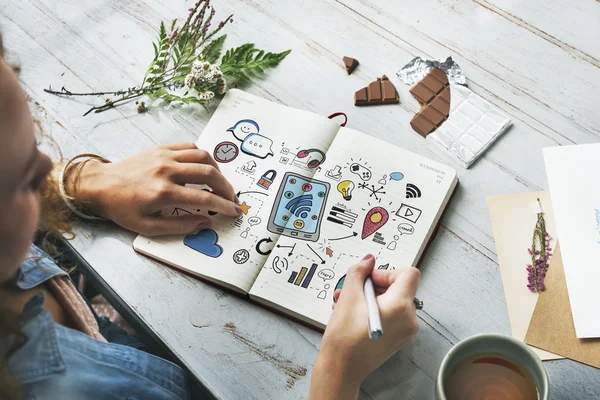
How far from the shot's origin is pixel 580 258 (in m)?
0.82

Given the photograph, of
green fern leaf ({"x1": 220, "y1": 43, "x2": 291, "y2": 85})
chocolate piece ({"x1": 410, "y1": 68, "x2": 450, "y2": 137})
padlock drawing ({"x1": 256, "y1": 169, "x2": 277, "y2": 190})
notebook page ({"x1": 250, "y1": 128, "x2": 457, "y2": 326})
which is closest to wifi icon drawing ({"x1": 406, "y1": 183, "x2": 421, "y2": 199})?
notebook page ({"x1": 250, "y1": 128, "x2": 457, "y2": 326})

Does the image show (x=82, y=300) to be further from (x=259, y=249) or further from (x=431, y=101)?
(x=431, y=101)

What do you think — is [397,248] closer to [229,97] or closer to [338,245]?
[338,245]

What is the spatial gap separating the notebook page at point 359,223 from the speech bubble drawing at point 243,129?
14 centimetres

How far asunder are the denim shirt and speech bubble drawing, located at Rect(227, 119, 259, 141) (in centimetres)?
36

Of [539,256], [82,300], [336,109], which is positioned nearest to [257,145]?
[336,109]

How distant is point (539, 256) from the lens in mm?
834

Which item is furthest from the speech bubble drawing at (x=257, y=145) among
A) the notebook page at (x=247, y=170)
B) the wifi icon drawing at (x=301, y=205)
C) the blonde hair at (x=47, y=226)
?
the blonde hair at (x=47, y=226)

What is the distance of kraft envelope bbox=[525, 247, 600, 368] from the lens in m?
0.77

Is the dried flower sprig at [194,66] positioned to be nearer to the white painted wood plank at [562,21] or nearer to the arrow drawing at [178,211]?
the arrow drawing at [178,211]

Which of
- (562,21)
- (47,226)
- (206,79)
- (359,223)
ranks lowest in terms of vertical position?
(47,226)

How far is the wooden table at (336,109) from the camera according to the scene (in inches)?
32.3

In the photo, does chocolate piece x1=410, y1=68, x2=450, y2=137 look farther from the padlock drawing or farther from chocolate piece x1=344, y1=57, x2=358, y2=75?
the padlock drawing

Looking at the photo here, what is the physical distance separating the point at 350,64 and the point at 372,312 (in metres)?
0.48
